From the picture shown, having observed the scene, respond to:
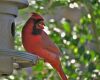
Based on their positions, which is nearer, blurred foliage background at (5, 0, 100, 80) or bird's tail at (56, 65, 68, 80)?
bird's tail at (56, 65, 68, 80)

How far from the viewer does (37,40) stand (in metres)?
3.55

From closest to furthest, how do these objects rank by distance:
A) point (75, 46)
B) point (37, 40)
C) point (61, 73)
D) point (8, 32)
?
1. point (8, 32)
2. point (37, 40)
3. point (61, 73)
4. point (75, 46)

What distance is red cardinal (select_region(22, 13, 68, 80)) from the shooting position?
3508mm

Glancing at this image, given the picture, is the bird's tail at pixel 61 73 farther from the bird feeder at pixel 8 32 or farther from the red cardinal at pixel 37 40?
the bird feeder at pixel 8 32

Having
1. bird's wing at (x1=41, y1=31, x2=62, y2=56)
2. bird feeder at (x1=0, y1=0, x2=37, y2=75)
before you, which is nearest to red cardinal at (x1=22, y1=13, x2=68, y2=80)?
bird's wing at (x1=41, y1=31, x2=62, y2=56)

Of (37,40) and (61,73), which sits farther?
(61,73)

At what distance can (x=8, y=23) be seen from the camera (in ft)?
11.3

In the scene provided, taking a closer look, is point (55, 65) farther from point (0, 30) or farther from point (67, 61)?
point (67, 61)

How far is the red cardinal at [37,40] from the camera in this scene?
3.51 meters

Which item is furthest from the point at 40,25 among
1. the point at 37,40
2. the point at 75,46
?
the point at 75,46

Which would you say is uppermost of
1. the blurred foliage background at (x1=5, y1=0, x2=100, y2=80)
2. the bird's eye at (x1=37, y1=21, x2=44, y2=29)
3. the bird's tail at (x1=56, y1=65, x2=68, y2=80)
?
the bird's eye at (x1=37, y1=21, x2=44, y2=29)

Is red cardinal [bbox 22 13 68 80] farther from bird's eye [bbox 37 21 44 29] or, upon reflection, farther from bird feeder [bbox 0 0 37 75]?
bird feeder [bbox 0 0 37 75]

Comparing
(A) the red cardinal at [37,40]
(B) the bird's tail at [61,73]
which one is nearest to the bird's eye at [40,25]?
(A) the red cardinal at [37,40]

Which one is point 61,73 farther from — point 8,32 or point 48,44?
point 8,32
